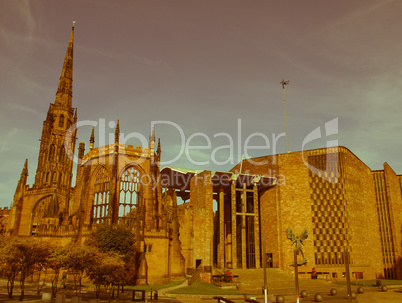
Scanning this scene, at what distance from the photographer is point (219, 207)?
56.2 meters

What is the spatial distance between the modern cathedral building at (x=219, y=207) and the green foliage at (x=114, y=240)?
5.45 ft

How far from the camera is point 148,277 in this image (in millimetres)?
39562

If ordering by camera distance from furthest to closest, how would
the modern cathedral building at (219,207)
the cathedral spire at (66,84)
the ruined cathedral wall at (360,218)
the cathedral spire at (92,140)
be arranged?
Answer: the cathedral spire at (66,84)
the ruined cathedral wall at (360,218)
the cathedral spire at (92,140)
the modern cathedral building at (219,207)

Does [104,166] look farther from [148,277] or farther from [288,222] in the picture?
[288,222]

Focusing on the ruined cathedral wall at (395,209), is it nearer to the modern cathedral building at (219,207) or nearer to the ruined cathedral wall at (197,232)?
the modern cathedral building at (219,207)

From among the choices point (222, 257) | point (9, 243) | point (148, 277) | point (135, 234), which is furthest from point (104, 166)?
point (9, 243)

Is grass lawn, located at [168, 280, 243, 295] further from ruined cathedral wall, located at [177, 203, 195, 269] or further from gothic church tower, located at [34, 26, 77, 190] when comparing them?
gothic church tower, located at [34, 26, 77, 190]

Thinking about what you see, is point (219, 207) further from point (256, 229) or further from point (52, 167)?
point (52, 167)

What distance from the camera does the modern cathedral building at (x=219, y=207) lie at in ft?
149

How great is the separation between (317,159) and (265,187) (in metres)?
10.4

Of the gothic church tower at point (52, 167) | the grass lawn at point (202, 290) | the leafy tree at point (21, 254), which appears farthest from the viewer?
the gothic church tower at point (52, 167)

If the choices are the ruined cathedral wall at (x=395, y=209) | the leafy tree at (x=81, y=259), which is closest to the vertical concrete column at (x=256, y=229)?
the ruined cathedral wall at (x=395, y=209)

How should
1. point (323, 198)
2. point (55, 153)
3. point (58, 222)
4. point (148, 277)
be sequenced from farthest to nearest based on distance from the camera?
point (55, 153), point (323, 198), point (58, 222), point (148, 277)

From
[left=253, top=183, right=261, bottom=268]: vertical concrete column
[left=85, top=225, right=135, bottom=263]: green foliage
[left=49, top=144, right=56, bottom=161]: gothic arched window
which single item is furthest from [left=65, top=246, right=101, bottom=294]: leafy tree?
[left=49, top=144, right=56, bottom=161]: gothic arched window
